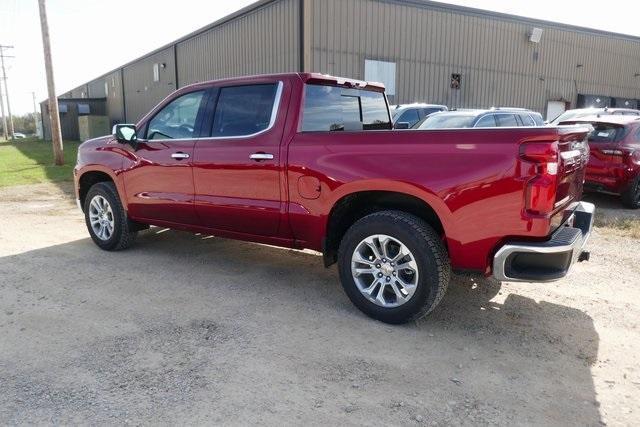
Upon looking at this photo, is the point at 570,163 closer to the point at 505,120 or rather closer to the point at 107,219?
the point at 107,219

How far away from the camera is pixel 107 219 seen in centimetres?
579

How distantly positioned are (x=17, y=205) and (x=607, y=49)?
2712 centimetres

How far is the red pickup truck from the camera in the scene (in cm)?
323

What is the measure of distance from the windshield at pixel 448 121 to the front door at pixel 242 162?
5.91 meters

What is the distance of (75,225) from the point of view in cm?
740

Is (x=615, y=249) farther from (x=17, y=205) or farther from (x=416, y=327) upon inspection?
(x=17, y=205)

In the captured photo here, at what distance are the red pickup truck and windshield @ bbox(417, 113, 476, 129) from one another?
4728mm

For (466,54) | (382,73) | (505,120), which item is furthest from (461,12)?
(505,120)

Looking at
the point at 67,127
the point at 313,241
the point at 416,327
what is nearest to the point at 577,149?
the point at 416,327

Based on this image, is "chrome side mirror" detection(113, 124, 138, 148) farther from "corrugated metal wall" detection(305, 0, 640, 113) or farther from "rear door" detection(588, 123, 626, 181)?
"corrugated metal wall" detection(305, 0, 640, 113)

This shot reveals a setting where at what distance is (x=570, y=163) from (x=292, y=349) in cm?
233

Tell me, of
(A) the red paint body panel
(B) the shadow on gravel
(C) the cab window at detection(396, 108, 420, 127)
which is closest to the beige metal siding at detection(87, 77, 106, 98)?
(C) the cab window at detection(396, 108, 420, 127)

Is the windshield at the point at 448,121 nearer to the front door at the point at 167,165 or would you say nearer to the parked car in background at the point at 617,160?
the parked car in background at the point at 617,160

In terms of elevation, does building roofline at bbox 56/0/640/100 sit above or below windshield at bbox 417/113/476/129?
above
